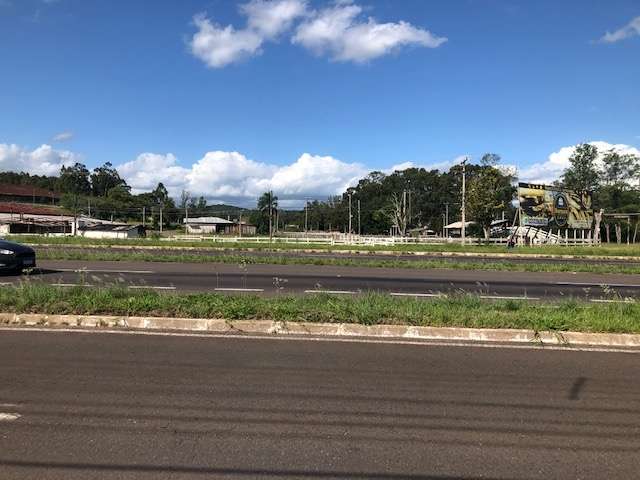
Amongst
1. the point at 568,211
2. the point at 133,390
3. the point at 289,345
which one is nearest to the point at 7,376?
the point at 133,390

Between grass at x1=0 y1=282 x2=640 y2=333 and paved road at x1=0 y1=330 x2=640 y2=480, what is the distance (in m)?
1.17

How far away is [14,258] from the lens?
51.1ft

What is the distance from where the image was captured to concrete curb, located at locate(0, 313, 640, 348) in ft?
26.4

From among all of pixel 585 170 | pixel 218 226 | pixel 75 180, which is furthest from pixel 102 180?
pixel 585 170

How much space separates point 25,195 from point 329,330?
147779mm

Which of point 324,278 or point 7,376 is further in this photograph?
point 324,278

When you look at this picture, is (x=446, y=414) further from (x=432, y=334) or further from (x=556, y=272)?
(x=556, y=272)

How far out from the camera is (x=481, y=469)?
3.93m

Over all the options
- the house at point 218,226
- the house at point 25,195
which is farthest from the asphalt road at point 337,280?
the house at point 25,195

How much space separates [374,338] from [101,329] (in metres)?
4.13

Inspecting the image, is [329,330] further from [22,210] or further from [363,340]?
[22,210]

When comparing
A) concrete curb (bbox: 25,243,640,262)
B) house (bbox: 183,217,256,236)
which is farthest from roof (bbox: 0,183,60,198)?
concrete curb (bbox: 25,243,640,262)

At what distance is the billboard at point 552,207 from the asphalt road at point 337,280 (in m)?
41.7

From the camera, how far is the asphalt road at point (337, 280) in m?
14.3
